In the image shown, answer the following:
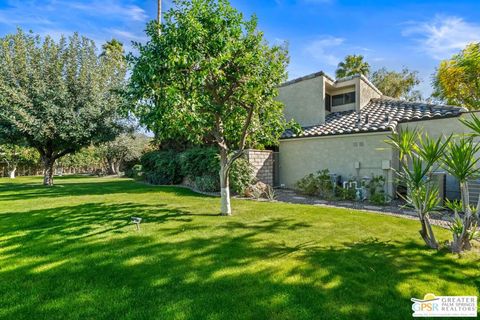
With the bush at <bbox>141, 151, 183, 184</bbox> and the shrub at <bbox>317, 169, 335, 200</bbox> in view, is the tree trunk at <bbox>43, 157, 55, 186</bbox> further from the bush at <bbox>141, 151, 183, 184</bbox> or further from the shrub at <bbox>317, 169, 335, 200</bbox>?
the shrub at <bbox>317, 169, 335, 200</bbox>

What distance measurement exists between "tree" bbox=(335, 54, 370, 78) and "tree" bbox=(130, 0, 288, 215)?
83.1 ft

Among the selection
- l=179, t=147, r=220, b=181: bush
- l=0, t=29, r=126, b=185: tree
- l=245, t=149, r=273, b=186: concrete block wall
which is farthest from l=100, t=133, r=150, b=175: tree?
l=245, t=149, r=273, b=186: concrete block wall

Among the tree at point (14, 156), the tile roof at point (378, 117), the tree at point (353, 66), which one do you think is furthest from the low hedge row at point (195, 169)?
the tree at point (14, 156)

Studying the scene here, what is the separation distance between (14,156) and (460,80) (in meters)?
51.2

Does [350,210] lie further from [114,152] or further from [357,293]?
[114,152]

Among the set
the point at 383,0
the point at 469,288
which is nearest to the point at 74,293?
the point at 469,288

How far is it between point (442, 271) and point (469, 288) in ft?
1.77

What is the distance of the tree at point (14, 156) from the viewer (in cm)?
3203

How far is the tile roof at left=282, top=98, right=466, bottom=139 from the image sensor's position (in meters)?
12.3

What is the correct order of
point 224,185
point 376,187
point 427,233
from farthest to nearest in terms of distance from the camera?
1. point 376,187
2. point 224,185
3. point 427,233

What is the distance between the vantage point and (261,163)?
15328mm

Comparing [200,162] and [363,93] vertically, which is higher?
[363,93]

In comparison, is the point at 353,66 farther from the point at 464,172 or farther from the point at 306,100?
the point at 464,172

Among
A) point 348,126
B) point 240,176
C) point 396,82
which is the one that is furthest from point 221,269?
point 396,82
